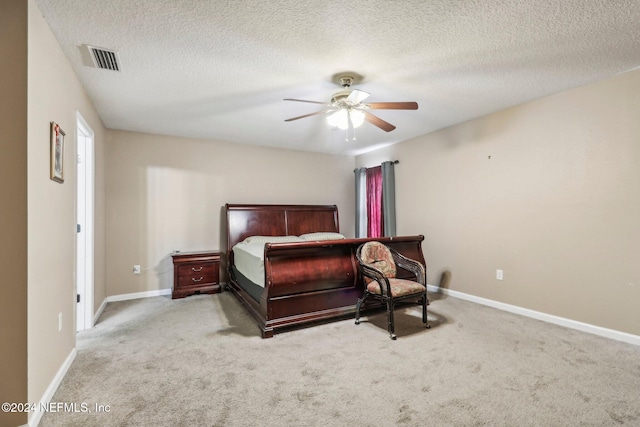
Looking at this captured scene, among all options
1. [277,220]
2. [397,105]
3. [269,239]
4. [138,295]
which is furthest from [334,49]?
[138,295]

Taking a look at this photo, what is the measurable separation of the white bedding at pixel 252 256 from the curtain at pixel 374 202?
1.54 metres

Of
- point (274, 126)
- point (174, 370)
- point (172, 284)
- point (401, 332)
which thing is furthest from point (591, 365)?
point (172, 284)

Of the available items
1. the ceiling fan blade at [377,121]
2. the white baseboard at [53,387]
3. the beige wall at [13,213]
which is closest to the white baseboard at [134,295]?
the white baseboard at [53,387]

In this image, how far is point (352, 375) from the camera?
2.12 metres

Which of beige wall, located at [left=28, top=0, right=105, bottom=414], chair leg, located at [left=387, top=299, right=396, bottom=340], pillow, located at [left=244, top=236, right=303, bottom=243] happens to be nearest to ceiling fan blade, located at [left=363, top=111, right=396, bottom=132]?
chair leg, located at [left=387, top=299, right=396, bottom=340]

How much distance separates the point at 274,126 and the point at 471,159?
9.03 ft

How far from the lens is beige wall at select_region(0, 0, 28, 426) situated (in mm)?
1519

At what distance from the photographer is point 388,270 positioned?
3328 mm

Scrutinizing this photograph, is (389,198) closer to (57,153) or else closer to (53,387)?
(57,153)

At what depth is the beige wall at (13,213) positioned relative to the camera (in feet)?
4.98

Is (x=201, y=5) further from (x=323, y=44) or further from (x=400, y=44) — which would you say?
(x=400, y=44)

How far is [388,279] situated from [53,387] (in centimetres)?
265

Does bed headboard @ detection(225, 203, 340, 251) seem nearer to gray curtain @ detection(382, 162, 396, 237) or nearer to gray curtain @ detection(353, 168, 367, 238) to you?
gray curtain @ detection(353, 168, 367, 238)

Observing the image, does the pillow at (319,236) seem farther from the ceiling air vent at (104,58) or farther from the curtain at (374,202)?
the ceiling air vent at (104,58)
